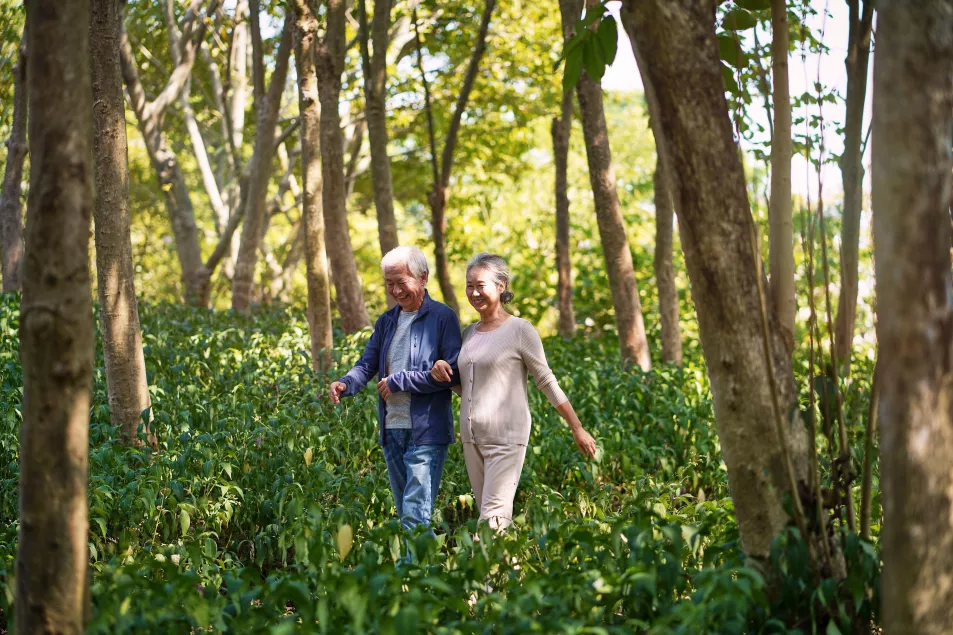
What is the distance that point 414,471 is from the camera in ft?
17.3

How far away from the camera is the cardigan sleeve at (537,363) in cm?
517

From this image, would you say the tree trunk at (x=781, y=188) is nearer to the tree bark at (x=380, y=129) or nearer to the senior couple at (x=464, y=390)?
the senior couple at (x=464, y=390)

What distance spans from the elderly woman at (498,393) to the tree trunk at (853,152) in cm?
163

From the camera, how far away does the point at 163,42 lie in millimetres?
21172

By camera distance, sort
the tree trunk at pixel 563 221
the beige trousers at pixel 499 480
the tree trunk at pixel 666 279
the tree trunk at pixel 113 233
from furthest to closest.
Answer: the tree trunk at pixel 563 221
the tree trunk at pixel 666 279
the tree trunk at pixel 113 233
the beige trousers at pixel 499 480

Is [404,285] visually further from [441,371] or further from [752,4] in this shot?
[752,4]

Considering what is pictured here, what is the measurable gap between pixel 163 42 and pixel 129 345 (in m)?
15.8

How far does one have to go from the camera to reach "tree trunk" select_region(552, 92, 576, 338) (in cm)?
1437

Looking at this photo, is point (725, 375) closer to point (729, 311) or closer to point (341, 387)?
point (729, 311)

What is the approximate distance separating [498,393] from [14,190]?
10.7 meters

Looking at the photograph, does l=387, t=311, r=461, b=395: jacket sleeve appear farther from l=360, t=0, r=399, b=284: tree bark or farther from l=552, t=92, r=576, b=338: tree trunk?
l=552, t=92, r=576, b=338: tree trunk

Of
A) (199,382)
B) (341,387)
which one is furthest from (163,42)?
(341,387)

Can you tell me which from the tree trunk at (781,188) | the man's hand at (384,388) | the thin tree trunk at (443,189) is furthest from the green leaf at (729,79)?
the thin tree trunk at (443,189)

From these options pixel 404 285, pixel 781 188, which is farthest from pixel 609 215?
pixel 781 188
